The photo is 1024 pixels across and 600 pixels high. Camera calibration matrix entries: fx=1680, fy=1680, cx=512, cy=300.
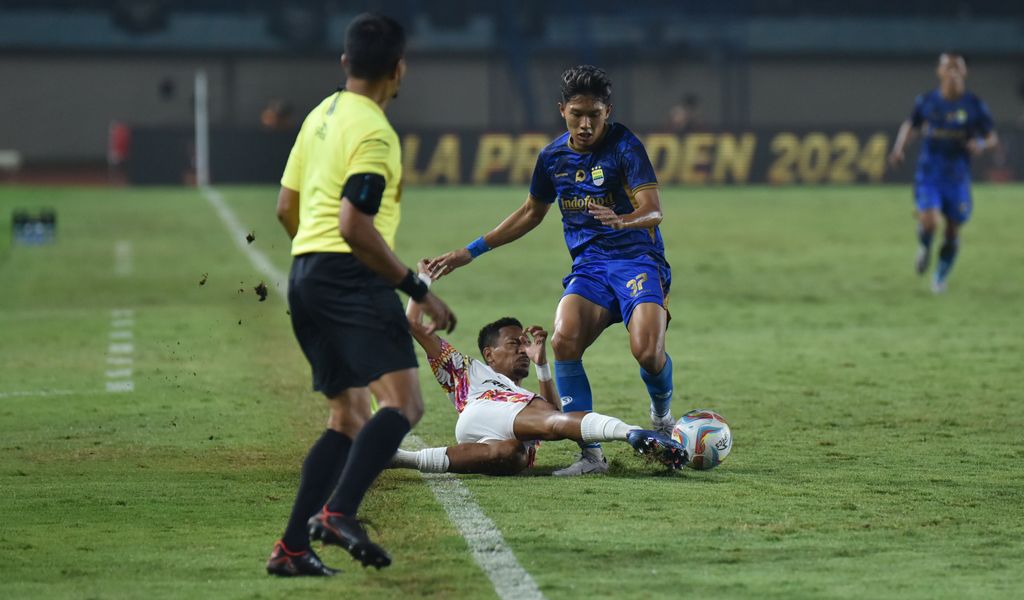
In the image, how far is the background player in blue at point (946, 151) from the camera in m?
18.6

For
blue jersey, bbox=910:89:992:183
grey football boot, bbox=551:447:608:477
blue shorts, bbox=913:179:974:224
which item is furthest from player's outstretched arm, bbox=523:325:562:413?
blue jersey, bbox=910:89:992:183

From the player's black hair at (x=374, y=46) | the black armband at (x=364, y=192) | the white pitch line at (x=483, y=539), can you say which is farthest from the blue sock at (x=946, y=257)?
the black armband at (x=364, y=192)

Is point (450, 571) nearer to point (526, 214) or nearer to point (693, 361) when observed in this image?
point (526, 214)

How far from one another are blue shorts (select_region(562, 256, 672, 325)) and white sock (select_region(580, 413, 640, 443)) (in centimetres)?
94

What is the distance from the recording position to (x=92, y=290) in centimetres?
1928

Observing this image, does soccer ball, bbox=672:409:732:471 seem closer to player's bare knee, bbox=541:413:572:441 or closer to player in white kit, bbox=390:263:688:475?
player in white kit, bbox=390:263:688:475

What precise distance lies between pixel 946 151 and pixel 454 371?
12044mm

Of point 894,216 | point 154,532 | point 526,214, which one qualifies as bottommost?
point 894,216

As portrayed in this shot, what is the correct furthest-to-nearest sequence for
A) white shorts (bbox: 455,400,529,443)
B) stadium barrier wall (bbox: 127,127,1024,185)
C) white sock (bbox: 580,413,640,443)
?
stadium barrier wall (bbox: 127,127,1024,185)
white shorts (bbox: 455,400,529,443)
white sock (bbox: 580,413,640,443)

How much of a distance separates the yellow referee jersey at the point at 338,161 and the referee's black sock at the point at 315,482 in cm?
69

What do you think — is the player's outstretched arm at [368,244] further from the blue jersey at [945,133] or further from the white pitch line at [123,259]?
the white pitch line at [123,259]

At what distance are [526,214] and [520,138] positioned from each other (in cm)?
2969

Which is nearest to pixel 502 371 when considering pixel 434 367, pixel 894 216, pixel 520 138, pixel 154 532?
pixel 434 367

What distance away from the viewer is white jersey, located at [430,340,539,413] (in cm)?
800
